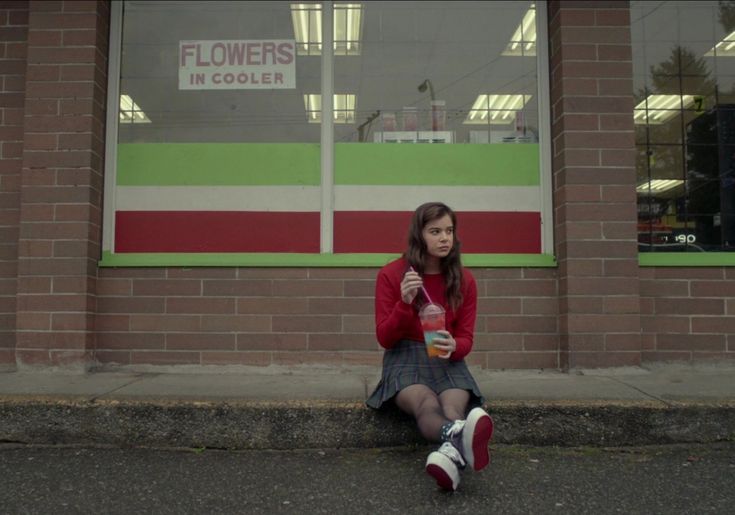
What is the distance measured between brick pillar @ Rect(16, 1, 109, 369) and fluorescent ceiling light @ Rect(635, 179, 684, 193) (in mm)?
4303

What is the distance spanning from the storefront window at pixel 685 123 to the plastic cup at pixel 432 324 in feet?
8.81

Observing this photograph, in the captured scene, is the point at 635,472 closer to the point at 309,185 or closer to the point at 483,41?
the point at 309,185

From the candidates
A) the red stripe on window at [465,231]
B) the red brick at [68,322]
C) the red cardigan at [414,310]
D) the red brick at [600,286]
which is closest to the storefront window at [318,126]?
the red stripe on window at [465,231]

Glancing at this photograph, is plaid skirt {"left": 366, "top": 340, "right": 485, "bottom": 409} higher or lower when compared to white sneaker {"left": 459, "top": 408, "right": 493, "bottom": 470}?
higher

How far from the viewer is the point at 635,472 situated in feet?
10.8

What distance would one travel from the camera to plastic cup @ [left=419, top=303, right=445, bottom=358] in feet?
10.4

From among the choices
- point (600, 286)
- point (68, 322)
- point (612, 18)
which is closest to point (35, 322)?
point (68, 322)

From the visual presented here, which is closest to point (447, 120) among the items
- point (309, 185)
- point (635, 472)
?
point (309, 185)

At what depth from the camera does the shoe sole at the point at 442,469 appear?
2.74 metres

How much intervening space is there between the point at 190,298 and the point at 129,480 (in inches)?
80.2

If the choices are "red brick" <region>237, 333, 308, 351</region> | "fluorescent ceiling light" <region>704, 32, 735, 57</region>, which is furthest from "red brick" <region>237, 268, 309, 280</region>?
"fluorescent ceiling light" <region>704, 32, 735, 57</region>

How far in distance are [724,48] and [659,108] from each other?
778 mm

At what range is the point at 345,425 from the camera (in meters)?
3.68

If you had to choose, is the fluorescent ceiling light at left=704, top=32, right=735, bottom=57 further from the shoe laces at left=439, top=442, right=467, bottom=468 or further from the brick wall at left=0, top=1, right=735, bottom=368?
the shoe laces at left=439, top=442, right=467, bottom=468
